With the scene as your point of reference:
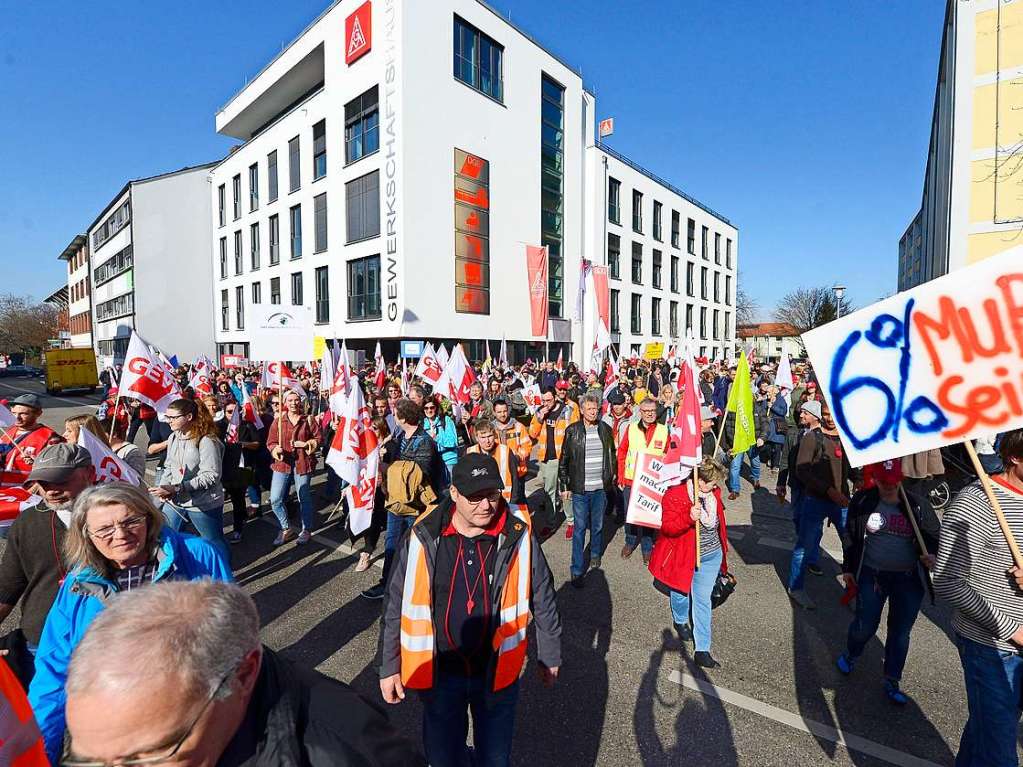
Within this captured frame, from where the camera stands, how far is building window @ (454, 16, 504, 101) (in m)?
25.8

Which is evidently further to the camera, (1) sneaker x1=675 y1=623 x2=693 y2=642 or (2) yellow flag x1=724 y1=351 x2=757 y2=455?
(2) yellow flag x1=724 y1=351 x2=757 y2=455

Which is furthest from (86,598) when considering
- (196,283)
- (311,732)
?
(196,283)

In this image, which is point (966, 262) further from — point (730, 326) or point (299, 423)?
point (730, 326)

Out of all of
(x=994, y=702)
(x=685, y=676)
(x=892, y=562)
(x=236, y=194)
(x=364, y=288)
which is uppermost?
(x=236, y=194)

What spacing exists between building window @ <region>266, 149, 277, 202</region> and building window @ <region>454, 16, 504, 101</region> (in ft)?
44.8

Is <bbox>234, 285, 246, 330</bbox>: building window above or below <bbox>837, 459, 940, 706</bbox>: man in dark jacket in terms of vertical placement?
above

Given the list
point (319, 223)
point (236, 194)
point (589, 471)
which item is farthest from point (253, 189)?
point (589, 471)

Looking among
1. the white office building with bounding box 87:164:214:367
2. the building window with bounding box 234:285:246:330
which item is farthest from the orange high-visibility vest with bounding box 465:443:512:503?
the white office building with bounding box 87:164:214:367

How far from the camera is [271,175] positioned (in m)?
32.5

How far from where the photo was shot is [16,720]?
1.06m

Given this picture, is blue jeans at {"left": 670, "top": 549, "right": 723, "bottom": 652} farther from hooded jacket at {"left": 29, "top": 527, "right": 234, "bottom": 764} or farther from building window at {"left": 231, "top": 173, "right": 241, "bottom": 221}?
building window at {"left": 231, "top": 173, "right": 241, "bottom": 221}

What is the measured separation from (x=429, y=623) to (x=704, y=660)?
244 cm

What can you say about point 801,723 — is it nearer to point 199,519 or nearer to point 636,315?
point 199,519

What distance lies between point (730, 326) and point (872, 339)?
61.3 meters
